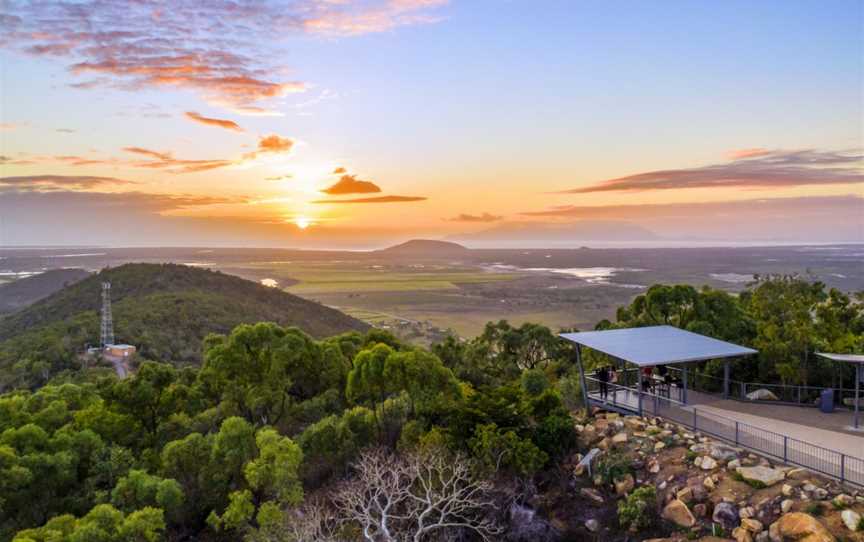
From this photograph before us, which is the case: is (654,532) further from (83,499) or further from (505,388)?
(83,499)

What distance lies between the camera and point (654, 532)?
15.2m

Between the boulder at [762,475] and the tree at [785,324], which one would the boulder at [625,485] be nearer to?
the boulder at [762,475]

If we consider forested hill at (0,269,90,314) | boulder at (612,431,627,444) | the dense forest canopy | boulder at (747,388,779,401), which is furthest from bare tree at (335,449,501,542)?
forested hill at (0,269,90,314)

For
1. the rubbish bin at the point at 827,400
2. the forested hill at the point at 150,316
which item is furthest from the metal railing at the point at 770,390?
the forested hill at the point at 150,316

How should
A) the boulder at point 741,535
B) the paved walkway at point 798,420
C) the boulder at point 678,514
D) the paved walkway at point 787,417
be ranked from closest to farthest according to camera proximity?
the boulder at point 741,535 < the boulder at point 678,514 < the paved walkway at point 798,420 < the paved walkway at point 787,417

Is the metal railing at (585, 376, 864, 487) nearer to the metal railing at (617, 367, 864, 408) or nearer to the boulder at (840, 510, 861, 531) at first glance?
the boulder at (840, 510, 861, 531)

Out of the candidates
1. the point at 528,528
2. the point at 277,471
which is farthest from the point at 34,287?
the point at 528,528

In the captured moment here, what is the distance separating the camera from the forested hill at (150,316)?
168ft

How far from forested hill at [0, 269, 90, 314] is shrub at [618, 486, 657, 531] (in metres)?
131

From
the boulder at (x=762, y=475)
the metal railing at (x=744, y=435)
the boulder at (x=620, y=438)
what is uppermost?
the metal railing at (x=744, y=435)

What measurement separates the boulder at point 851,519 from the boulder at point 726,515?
90.7 inches

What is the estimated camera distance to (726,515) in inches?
562

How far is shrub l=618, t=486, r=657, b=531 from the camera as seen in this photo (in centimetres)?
1548

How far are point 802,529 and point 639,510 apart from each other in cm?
400
